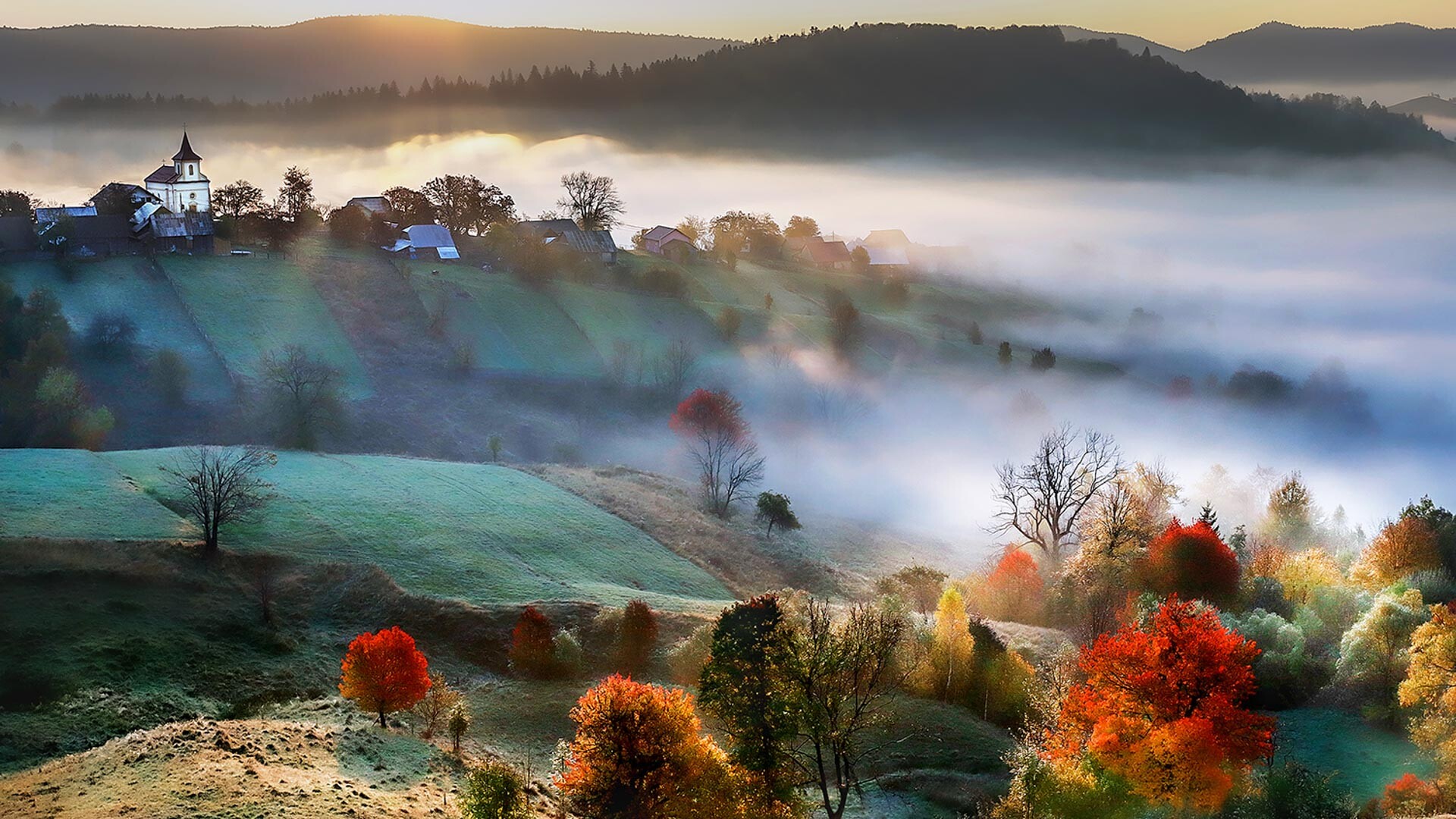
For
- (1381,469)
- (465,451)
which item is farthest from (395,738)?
(1381,469)

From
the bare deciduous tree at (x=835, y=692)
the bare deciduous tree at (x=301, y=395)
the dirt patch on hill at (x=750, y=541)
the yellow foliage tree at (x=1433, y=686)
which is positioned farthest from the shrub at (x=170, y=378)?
the yellow foliage tree at (x=1433, y=686)

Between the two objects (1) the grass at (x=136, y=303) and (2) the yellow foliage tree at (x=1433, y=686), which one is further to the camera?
(1) the grass at (x=136, y=303)

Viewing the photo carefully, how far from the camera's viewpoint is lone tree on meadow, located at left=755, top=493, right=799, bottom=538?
105375 mm

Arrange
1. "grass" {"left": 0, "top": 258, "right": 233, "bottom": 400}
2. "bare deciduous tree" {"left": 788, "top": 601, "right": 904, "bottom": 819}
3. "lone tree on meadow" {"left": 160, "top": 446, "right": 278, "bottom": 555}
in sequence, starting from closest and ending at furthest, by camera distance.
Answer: "bare deciduous tree" {"left": 788, "top": 601, "right": 904, "bottom": 819} < "lone tree on meadow" {"left": 160, "top": 446, "right": 278, "bottom": 555} < "grass" {"left": 0, "top": 258, "right": 233, "bottom": 400}

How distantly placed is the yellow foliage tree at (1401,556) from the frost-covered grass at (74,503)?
81669 mm

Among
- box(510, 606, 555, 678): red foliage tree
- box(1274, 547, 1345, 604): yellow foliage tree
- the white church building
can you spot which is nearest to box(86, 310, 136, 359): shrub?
the white church building

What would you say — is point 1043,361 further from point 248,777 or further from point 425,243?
point 248,777

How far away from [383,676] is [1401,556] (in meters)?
66.6

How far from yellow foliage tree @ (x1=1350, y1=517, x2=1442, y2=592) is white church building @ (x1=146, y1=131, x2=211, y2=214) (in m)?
154

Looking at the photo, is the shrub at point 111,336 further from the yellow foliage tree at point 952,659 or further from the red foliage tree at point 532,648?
the yellow foliage tree at point 952,659

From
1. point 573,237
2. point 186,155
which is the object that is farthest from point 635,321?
point 186,155

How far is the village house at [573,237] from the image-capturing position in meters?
178

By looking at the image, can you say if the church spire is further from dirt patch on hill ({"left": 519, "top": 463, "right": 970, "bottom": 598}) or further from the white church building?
dirt patch on hill ({"left": 519, "top": 463, "right": 970, "bottom": 598})

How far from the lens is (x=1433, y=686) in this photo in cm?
5428
